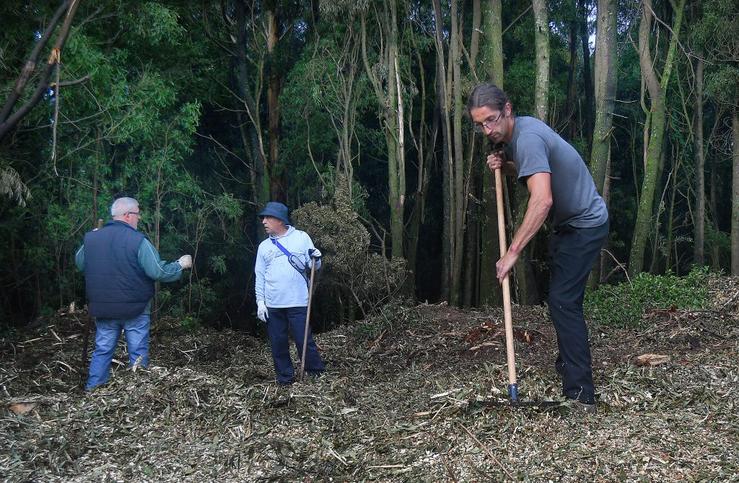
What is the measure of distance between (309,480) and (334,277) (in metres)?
10.7

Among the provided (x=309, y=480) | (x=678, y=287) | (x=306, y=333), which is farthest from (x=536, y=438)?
(x=678, y=287)

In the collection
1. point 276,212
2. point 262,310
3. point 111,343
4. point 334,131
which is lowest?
point 111,343

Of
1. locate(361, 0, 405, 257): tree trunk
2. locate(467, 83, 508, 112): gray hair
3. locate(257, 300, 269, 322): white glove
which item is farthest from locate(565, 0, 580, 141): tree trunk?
locate(467, 83, 508, 112): gray hair

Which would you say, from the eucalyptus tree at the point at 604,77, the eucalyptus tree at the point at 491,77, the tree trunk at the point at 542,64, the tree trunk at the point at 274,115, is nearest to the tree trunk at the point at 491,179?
the eucalyptus tree at the point at 491,77

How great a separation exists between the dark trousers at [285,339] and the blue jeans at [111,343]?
115cm

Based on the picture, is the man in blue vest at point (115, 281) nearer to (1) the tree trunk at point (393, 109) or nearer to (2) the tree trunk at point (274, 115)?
(1) the tree trunk at point (393, 109)

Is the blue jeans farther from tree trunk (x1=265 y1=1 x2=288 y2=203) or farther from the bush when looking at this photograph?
tree trunk (x1=265 y1=1 x2=288 y2=203)

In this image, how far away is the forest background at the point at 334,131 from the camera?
41.8ft

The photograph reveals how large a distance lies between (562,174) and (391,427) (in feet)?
6.37

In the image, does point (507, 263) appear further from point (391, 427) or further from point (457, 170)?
point (457, 170)

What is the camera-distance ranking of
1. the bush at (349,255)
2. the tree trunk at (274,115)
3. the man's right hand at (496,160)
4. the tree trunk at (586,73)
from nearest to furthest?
the man's right hand at (496,160)
the bush at (349,255)
the tree trunk at (274,115)
the tree trunk at (586,73)

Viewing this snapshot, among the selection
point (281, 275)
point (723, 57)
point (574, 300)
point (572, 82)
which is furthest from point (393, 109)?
point (574, 300)

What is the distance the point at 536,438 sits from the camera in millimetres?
4617

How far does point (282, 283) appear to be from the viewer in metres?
7.04
